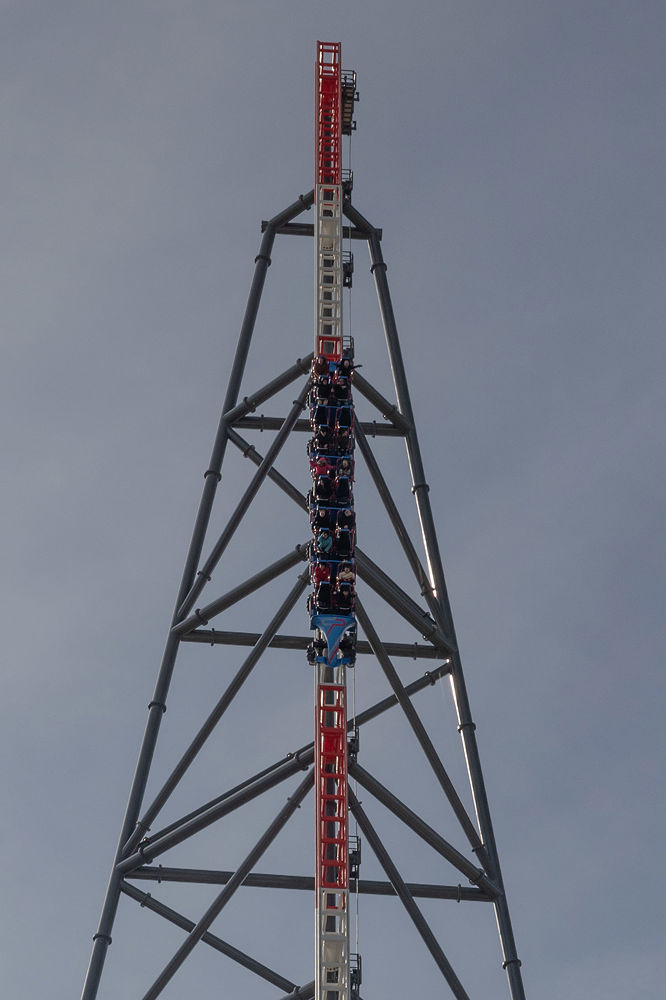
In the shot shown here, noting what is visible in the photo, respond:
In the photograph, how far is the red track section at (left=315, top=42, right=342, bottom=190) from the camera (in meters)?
40.9

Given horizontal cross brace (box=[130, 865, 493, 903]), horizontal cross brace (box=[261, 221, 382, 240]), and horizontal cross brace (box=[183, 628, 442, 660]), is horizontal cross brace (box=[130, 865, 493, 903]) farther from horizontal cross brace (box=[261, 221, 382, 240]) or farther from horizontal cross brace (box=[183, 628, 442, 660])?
horizontal cross brace (box=[261, 221, 382, 240])

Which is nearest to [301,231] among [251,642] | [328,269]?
[328,269]

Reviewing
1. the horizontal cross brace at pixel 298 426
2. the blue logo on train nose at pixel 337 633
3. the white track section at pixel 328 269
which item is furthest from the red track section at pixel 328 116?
the blue logo on train nose at pixel 337 633

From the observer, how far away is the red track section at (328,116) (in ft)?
134

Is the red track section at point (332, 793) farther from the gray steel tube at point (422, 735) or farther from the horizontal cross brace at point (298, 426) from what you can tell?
the horizontal cross brace at point (298, 426)

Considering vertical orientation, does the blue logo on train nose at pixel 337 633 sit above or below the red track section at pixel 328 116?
below

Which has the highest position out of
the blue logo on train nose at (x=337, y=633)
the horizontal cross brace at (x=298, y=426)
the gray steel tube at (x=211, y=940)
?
the horizontal cross brace at (x=298, y=426)

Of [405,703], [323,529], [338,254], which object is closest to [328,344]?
[338,254]

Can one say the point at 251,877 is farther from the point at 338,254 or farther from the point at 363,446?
the point at 338,254

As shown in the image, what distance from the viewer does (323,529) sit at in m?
35.5

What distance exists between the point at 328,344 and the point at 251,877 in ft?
33.7

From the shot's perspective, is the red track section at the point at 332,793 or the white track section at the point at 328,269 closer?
the red track section at the point at 332,793

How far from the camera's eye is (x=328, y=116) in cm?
4219

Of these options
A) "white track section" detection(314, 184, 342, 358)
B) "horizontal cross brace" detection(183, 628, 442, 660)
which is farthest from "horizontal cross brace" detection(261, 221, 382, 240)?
"horizontal cross brace" detection(183, 628, 442, 660)
